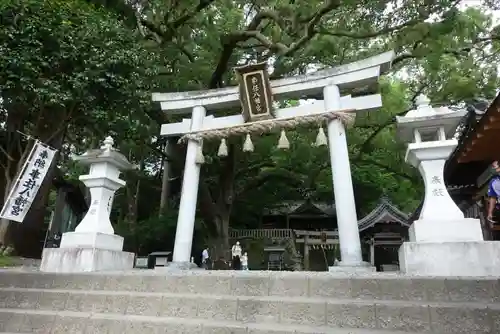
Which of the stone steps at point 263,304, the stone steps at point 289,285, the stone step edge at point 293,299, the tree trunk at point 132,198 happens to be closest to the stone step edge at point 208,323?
the stone steps at point 263,304

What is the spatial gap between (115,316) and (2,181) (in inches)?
382

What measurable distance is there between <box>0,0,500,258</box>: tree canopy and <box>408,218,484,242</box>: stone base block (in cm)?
594

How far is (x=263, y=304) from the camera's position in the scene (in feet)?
12.1

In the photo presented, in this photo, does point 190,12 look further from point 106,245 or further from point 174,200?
point 174,200

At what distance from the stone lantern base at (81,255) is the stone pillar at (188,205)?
1260mm

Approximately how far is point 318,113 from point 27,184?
6.23m

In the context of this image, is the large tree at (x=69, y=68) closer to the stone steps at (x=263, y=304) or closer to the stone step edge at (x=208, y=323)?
the stone steps at (x=263, y=304)

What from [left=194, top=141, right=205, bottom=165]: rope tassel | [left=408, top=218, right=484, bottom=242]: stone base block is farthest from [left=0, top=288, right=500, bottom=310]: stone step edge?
[left=194, top=141, right=205, bottom=165]: rope tassel

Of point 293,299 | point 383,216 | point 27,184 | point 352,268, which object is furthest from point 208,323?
point 383,216

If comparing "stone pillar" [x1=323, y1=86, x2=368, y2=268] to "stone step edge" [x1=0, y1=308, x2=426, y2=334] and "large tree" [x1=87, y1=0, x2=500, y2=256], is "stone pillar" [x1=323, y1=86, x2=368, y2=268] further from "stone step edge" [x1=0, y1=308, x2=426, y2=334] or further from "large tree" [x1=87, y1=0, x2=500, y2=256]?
"large tree" [x1=87, y1=0, x2=500, y2=256]

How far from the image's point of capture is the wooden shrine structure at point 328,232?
1553cm

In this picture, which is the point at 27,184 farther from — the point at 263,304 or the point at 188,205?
the point at 263,304

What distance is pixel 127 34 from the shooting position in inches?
318

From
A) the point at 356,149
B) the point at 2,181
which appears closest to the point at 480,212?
the point at 356,149
